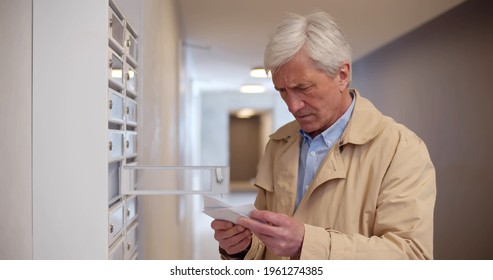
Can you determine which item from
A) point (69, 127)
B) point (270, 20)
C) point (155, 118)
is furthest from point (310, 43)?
point (270, 20)

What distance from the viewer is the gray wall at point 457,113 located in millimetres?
2588

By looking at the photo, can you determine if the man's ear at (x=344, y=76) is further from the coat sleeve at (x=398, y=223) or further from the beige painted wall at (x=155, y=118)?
the beige painted wall at (x=155, y=118)

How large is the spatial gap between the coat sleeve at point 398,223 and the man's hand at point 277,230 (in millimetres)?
18

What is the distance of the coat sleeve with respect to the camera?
0.85 metres

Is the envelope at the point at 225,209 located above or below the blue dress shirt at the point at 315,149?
below

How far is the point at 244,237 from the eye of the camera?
1018mm

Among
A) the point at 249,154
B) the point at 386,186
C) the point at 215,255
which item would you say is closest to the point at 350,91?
the point at 386,186

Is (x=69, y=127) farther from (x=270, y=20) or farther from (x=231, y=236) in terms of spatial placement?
(x=270, y=20)

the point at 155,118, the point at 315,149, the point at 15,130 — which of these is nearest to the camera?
the point at 15,130

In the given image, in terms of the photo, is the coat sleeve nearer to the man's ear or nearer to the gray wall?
the man's ear

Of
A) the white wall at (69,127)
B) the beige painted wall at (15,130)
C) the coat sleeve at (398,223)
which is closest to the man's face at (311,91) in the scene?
the coat sleeve at (398,223)

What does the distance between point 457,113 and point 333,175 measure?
85.3 inches

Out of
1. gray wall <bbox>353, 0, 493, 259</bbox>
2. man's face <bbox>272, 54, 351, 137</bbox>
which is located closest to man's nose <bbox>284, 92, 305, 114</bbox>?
man's face <bbox>272, 54, 351, 137</bbox>

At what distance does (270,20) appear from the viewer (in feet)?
9.37
